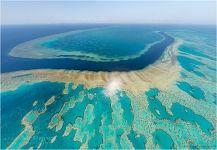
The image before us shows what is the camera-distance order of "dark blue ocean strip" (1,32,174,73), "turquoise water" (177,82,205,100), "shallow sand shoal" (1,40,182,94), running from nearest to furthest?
"turquoise water" (177,82,205,100), "shallow sand shoal" (1,40,182,94), "dark blue ocean strip" (1,32,174,73)

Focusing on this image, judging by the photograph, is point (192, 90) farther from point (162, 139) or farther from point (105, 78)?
point (105, 78)

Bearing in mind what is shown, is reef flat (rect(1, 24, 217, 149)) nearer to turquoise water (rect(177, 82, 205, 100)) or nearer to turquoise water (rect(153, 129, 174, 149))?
turquoise water (rect(177, 82, 205, 100))

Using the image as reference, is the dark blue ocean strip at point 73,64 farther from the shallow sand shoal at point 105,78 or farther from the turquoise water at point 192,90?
the turquoise water at point 192,90

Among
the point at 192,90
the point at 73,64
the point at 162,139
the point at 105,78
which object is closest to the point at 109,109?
the point at 162,139

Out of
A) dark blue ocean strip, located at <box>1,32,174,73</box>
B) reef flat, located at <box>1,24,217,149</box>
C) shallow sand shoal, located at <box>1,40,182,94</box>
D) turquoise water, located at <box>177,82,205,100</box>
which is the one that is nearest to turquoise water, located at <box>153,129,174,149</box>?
reef flat, located at <box>1,24,217,149</box>

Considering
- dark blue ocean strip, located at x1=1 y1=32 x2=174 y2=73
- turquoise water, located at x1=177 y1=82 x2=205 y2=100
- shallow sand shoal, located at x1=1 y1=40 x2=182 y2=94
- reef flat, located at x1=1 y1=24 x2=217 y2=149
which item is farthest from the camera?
dark blue ocean strip, located at x1=1 y1=32 x2=174 y2=73

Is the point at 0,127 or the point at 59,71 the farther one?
the point at 59,71

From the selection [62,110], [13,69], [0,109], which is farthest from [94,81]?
[13,69]

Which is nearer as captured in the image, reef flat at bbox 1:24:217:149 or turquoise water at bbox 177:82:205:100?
reef flat at bbox 1:24:217:149

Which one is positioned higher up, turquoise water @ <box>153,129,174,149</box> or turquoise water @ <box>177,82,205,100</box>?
turquoise water @ <box>177,82,205,100</box>

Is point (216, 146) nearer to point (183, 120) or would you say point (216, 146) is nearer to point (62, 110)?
point (183, 120)
